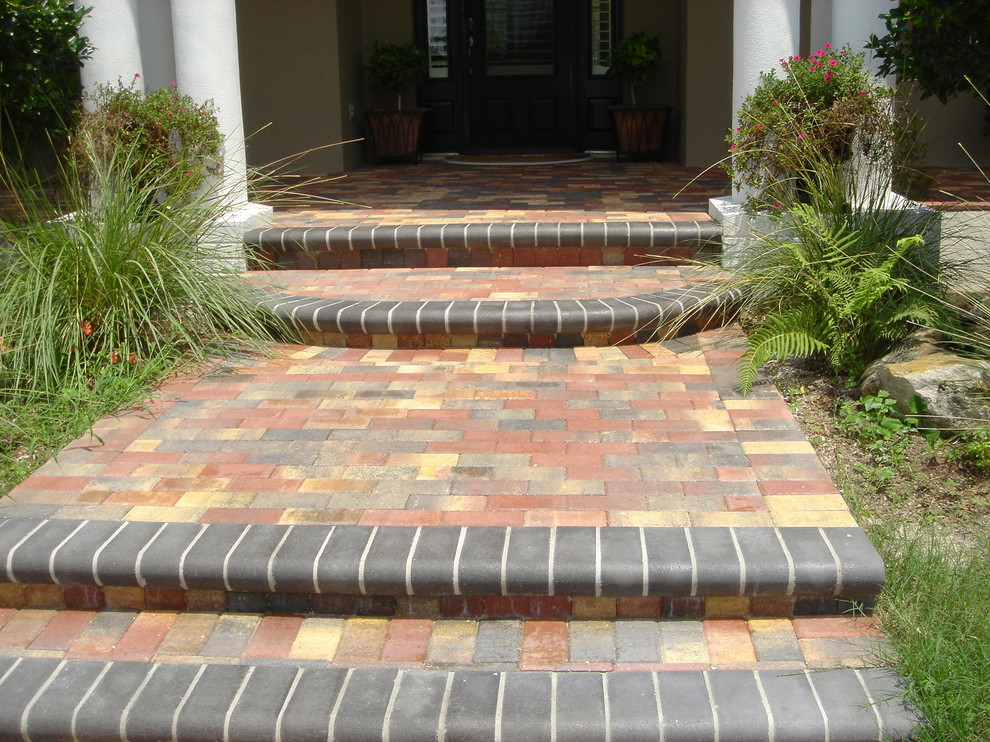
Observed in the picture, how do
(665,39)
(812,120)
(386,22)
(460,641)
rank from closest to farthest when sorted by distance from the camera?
(460,641)
(812,120)
(665,39)
(386,22)

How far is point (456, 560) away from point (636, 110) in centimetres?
710

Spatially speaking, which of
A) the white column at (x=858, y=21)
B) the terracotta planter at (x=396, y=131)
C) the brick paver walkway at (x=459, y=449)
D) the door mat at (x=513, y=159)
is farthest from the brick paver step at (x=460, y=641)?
the terracotta planter at (x=396, y=131)

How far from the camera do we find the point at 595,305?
5055mm

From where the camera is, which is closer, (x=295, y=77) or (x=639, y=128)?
(x=295, y=77)

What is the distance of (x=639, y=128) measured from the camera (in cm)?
953

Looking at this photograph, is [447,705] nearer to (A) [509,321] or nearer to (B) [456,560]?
(B) [456,560]

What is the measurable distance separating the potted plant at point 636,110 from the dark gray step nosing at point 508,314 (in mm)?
4683

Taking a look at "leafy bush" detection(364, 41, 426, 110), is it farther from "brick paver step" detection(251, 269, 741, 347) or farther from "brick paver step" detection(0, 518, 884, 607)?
"brick paver step" detection(0, 518, 884, 607)

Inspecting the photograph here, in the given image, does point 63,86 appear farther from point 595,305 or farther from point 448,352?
point 595,305

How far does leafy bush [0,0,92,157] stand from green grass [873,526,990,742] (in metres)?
5.22

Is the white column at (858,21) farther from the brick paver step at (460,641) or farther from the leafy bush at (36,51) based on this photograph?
the leafy bush at (36,51)

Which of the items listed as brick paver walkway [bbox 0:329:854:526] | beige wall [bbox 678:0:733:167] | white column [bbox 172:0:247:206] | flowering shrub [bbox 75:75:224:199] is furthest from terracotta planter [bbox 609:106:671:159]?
brick paver walkway [bbox 0:329:854:526]

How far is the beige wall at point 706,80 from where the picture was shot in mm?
8922

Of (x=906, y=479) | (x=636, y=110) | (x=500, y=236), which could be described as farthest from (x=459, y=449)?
(x=636, y=110)
